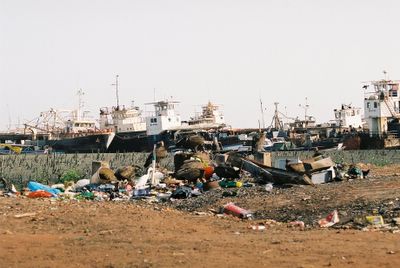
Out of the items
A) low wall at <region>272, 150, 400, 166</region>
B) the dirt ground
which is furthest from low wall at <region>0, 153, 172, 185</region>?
the dirt ground

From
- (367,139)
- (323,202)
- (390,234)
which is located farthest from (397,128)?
(390,234)

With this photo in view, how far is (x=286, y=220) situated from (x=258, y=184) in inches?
239

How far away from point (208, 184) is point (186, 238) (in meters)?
8.95

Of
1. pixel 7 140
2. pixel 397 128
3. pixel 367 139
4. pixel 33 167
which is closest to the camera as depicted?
pixel 33 167

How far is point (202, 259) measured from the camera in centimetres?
805

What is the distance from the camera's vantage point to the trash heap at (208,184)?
47.4 feet

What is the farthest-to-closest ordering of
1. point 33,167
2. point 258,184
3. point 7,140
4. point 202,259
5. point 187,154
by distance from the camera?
point 7,140 → point 33,167 → point 187,154 → point 258,184 → point 202,259

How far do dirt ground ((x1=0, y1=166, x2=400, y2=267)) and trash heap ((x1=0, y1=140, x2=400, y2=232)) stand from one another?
0.81 m

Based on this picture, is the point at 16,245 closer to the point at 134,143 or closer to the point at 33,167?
the point at 33,167

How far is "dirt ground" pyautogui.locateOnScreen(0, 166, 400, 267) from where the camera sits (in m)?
8.05

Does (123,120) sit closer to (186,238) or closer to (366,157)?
(366,157)

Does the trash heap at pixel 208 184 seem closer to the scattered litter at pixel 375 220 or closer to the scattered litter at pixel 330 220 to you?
A: the scattered litter at pixel 330 220

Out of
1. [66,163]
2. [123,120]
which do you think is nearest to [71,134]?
[123,120]

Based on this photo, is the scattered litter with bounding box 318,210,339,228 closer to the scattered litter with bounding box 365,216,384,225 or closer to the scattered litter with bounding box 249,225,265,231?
the scattered litter with bounding box 365,216,384,225
